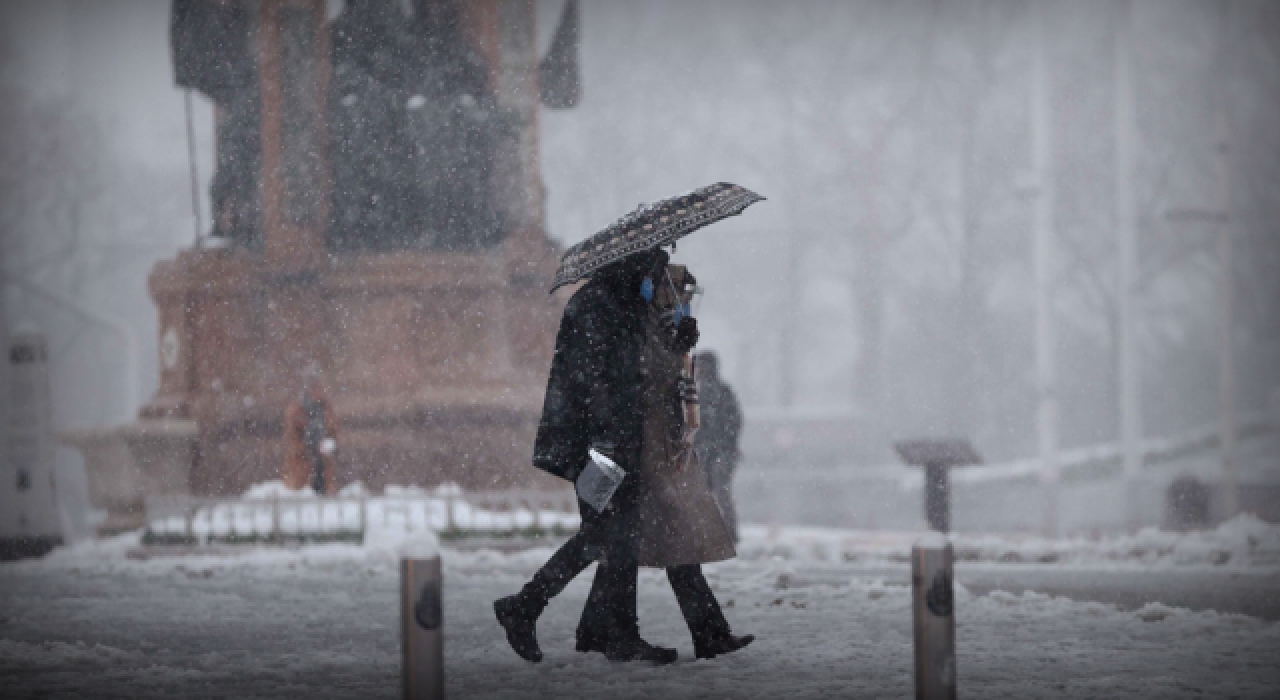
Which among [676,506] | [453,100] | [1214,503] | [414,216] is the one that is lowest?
[1214,503]

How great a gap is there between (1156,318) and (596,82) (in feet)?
48.3

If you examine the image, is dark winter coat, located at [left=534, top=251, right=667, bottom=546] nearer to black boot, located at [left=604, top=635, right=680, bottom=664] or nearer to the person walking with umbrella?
the person walking with umbrella

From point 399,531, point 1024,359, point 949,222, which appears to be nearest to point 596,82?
point 949,222

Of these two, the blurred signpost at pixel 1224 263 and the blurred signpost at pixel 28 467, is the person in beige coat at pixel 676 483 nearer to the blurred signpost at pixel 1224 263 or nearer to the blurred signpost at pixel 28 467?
the blurred signpost at pixel 28 467

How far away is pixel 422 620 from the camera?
188 inches

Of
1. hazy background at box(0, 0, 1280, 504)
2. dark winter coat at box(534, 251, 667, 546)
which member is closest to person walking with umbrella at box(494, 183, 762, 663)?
dark winter coat at box(534, 251, 667, 546)

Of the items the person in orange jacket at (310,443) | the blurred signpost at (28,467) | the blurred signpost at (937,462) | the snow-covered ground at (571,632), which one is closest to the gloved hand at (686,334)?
the snow-covered ground at (571,632)

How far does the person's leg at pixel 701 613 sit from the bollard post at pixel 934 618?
6.74ft

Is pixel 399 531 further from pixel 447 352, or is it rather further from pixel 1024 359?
pixel 1024 359

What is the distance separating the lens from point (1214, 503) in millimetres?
20719

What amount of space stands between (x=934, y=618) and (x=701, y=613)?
2.25m

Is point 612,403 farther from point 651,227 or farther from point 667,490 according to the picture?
point 651,227

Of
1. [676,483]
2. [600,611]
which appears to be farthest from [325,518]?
[676,483]

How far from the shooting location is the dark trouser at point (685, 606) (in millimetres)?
7102
